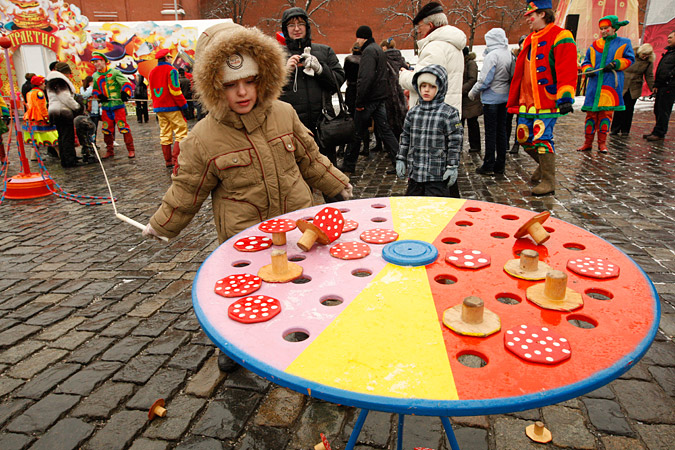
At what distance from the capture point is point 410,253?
69.1 inches

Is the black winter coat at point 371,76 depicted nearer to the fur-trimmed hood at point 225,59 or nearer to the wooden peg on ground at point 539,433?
the fur-trimmed hood at point 225,59

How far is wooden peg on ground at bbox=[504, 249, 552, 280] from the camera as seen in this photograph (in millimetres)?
1542

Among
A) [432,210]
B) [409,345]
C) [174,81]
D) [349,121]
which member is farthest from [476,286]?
[174,81]

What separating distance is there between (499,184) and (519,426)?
480cm

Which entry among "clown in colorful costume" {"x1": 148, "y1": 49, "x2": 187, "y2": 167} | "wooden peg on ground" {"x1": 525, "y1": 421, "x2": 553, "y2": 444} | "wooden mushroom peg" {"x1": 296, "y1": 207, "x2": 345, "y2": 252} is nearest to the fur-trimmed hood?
"wooden mushroom peg" {"x1": 296, "y1": 207, "x2": 345, "y2": 252}

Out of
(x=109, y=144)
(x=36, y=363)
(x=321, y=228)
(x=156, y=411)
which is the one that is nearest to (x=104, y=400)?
(x=156, y=411)

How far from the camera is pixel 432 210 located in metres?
2.32

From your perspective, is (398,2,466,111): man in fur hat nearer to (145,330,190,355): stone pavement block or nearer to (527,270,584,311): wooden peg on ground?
(145,330,190,355): stone pavement block

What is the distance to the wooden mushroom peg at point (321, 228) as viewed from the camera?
184 cm

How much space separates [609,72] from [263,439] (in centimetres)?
833

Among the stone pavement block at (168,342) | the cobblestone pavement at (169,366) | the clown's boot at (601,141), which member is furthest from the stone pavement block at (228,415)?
Answer: the clown's boot at (601,141)

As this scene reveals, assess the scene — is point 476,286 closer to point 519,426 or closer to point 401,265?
point 401,265

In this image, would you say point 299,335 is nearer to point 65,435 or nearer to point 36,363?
point 65,435

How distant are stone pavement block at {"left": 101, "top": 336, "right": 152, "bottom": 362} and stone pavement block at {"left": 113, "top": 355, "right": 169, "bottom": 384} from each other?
8cm
